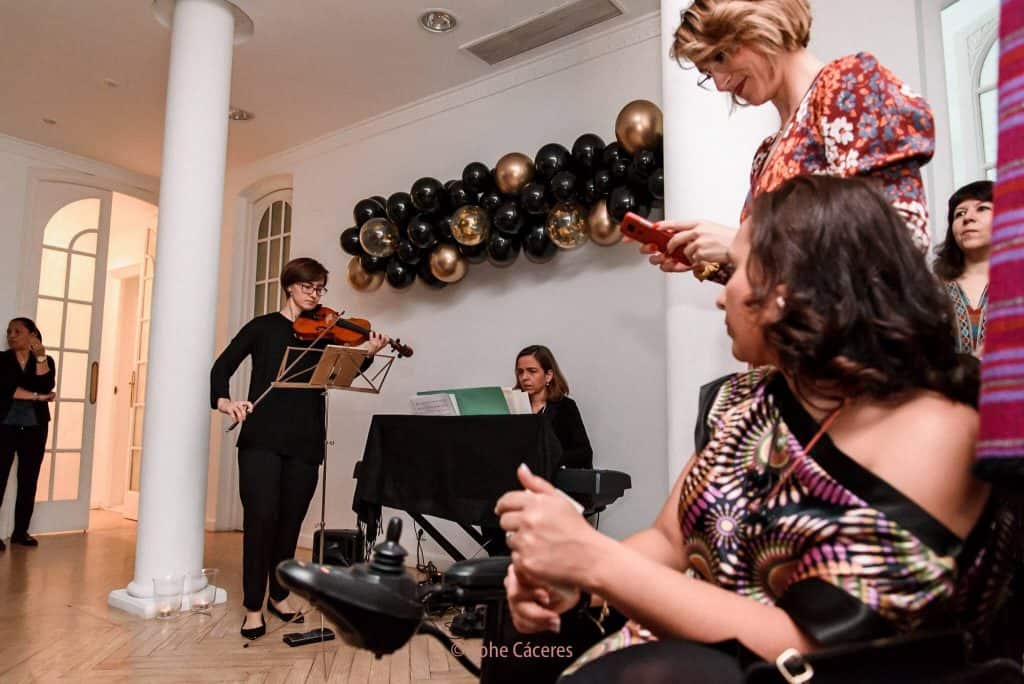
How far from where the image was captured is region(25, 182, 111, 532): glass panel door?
20.8ft

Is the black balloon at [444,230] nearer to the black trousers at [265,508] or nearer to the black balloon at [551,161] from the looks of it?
the black balloon at [551,161]

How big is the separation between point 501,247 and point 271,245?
3189mm

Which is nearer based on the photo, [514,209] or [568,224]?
[568,224]

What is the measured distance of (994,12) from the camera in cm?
305

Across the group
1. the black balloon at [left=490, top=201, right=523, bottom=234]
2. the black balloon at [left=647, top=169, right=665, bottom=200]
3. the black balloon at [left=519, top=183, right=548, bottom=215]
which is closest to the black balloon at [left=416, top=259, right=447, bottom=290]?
the black balloon at [left=490, top=201, right=523, bottom=234]

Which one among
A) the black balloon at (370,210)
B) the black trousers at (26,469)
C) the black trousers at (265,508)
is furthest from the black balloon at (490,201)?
the black trousers at (26,469)

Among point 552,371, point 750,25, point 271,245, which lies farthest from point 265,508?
point 271,245

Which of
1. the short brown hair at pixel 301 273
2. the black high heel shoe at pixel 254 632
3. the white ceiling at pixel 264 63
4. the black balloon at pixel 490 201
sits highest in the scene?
the white ceiling at pixel 264 63

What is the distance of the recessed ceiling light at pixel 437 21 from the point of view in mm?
4281

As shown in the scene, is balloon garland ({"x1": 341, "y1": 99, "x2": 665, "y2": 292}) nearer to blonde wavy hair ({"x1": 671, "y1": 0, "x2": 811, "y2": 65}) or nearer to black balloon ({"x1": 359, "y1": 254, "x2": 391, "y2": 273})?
black balloon ({"x1": 359, "y1": 254, "x2": 391, "y2": 273})

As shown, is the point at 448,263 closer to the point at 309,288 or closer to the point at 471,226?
the point at 471,226

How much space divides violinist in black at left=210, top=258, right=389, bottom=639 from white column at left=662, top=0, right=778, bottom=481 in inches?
72.2

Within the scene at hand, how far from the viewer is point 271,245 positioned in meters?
6.64

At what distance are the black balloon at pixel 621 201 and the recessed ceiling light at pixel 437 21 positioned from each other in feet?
5.01
